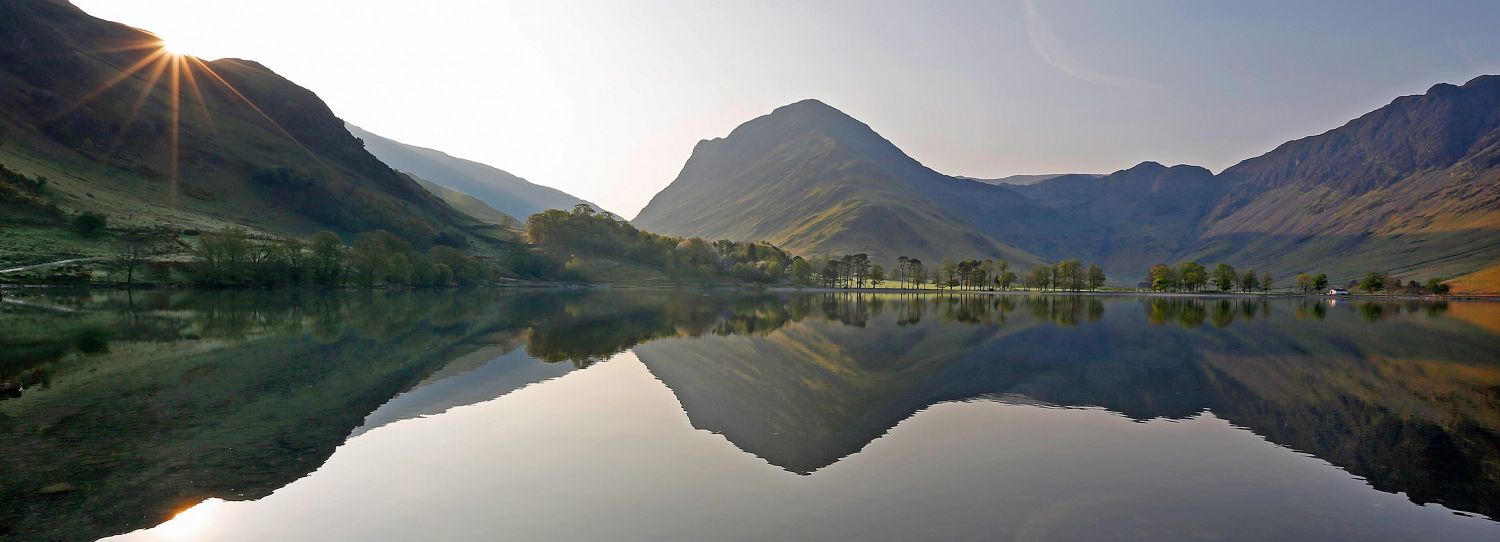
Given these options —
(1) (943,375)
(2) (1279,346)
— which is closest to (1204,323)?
(2) (1279,346)

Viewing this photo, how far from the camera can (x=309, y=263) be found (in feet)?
417

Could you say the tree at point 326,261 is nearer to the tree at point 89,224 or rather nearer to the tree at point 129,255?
the tree at point 129,255

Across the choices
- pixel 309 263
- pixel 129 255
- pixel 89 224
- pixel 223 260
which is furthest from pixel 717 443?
pixel 89 224

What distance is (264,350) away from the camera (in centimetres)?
3806

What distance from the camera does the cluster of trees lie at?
111 meters

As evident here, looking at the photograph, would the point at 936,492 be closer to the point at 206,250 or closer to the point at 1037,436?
the point at 1037,436

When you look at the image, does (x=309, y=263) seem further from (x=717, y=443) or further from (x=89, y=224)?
(x=717, y=443)

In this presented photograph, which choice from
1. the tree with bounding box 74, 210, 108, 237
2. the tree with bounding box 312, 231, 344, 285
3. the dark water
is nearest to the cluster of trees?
the tree with bounding box 312, 231, 344, 285

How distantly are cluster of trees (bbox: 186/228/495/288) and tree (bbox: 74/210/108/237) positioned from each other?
45.2 ft

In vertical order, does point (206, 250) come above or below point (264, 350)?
above

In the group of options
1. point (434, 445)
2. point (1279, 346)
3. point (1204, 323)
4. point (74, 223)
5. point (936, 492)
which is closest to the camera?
point (936, 492)

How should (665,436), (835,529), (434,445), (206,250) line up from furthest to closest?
(206,250), (665,436), (434,445), (835,529)

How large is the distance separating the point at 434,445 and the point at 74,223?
155 meters

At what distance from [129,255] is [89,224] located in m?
22.1
